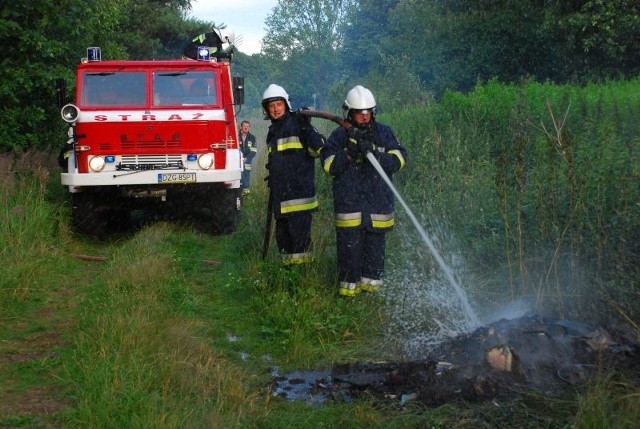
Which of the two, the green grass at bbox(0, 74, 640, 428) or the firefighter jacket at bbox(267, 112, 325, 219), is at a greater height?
the firefighter jacket at bbox(267, 112, 325, 219)

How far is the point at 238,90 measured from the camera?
34.7ft

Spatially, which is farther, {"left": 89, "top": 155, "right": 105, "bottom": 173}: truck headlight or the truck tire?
the truck tire

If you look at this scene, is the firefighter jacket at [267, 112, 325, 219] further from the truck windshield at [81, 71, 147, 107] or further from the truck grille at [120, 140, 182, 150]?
the truck windshield at [81, 71, 147, 107]

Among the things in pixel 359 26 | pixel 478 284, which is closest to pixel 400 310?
pixel 478 284

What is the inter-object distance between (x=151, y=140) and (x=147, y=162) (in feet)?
0.96

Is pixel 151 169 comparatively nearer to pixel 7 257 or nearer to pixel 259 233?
pixel 259 233

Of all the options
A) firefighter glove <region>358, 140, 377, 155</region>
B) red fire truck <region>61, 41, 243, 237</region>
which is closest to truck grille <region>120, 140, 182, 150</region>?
red fire truck <region>61, 41, 243, 237</region>

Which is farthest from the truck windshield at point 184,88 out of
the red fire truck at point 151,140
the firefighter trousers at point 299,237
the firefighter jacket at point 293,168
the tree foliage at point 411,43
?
the firefighter trousers at point 299,237

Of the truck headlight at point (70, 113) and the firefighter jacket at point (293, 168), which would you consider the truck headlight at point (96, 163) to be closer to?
the truck headlight at point (70, 113)

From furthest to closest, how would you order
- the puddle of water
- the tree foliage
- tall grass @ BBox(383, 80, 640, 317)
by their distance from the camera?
the tree foliage → tall grass @ BBox(383, 80, 640, 317) → the puddle of water

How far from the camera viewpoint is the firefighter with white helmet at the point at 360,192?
6137 millimetres

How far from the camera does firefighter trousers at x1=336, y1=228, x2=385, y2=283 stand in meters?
6.20

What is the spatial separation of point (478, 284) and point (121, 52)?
12535 mm

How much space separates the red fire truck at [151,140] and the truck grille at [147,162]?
1 cm
